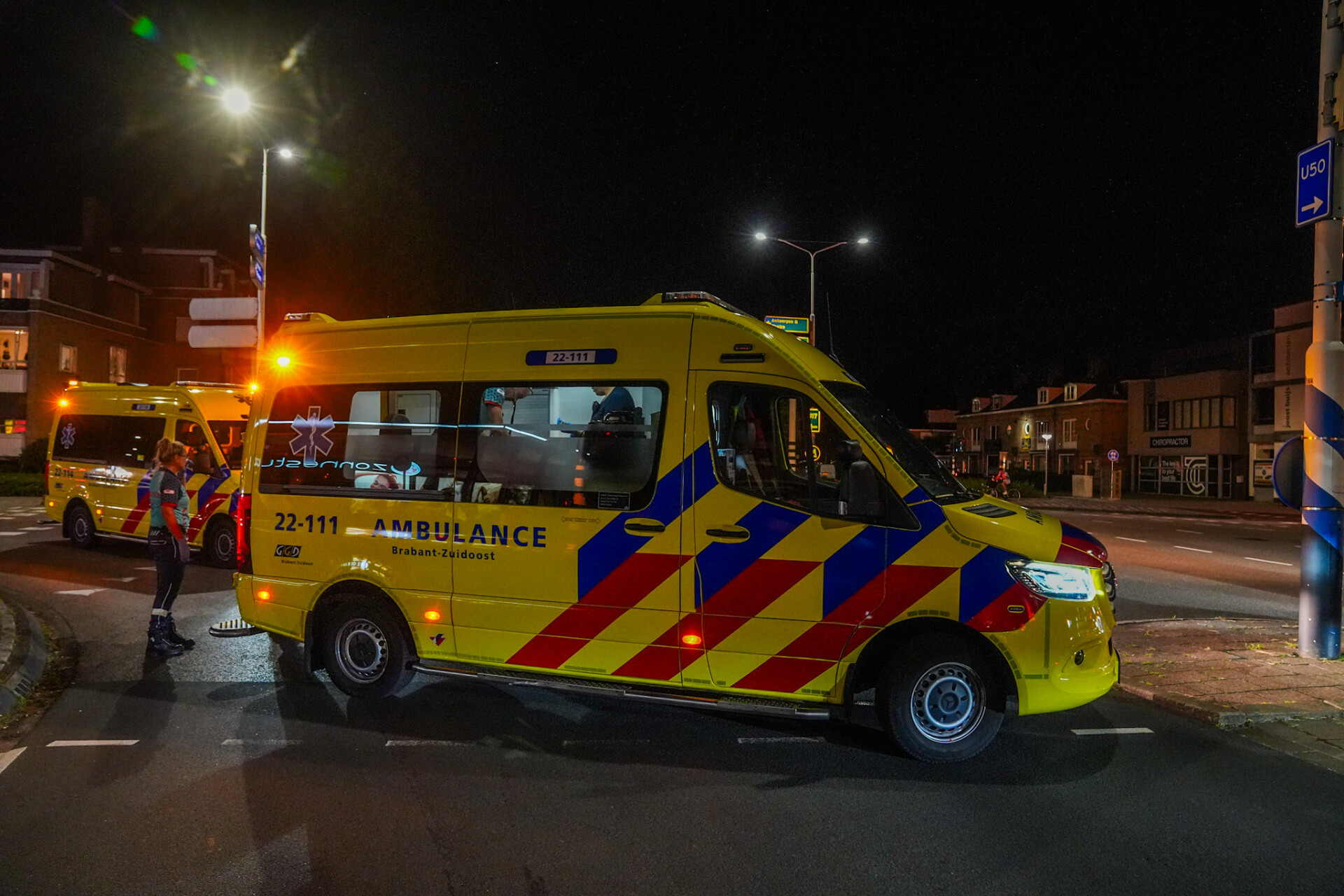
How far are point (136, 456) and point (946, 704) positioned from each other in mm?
13014

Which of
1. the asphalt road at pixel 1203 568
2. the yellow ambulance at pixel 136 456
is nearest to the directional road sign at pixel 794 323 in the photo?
the asphalt road at pixel 1203 568

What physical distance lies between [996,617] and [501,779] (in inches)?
113

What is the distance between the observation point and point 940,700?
16.5 feet

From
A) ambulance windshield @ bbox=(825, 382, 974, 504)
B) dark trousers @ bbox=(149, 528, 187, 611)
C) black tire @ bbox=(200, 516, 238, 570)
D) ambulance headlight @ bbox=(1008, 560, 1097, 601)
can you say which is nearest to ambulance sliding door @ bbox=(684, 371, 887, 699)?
ambulance windshield @ bbox=(825, 382, 974, 504)

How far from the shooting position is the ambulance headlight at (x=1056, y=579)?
4828 mm

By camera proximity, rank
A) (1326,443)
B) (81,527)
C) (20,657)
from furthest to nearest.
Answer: (81,527) < (1326,443) < (20,657)

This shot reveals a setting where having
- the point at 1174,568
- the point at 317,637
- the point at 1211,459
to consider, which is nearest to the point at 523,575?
the point at 317,637

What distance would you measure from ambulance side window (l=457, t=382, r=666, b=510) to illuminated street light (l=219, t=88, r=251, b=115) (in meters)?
12.6

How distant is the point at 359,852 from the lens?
3.86 meters

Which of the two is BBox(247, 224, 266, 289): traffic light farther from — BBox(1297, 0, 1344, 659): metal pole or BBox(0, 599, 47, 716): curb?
BBox(1297, 0, 1344, 659): metal pole

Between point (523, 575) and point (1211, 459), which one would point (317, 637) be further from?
point (1211, 459)

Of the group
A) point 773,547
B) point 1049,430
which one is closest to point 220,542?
point 773,547

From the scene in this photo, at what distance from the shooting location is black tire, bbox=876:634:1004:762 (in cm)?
495

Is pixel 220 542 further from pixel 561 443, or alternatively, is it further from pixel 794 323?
pixel 794 323
